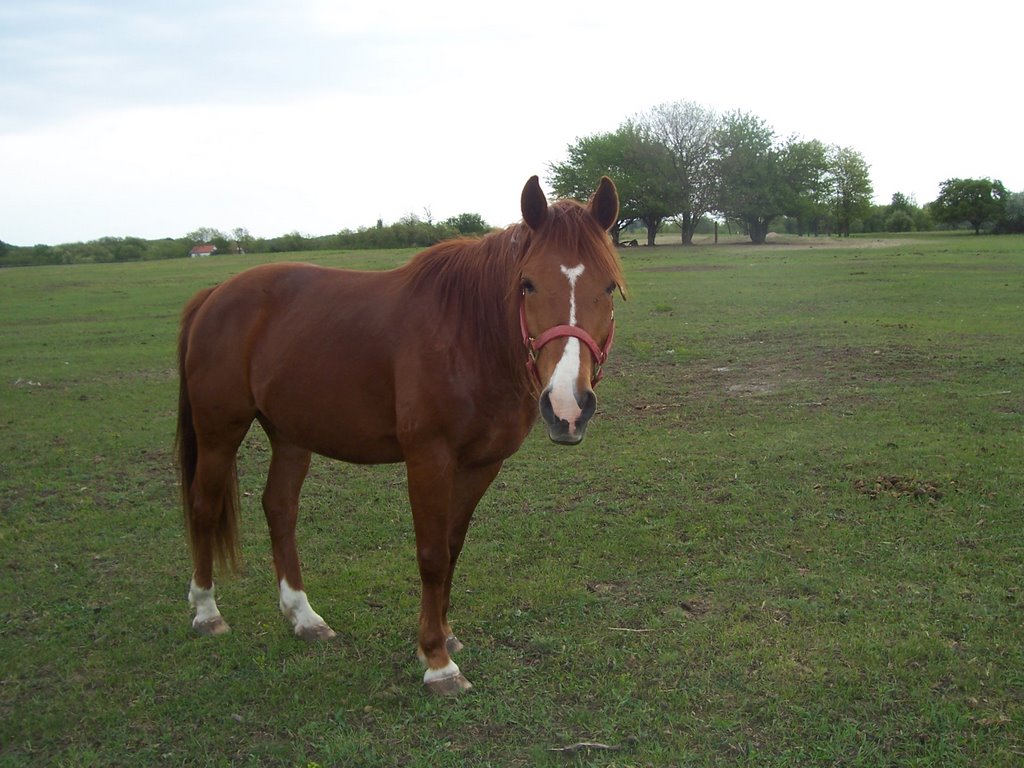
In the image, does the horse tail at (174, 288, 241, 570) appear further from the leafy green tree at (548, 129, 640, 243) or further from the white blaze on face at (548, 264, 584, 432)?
the leafy green tree at (548, 129, 640, 243)

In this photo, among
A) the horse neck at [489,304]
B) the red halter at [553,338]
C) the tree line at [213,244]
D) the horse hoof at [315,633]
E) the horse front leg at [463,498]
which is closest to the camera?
the red halter at [553,338]

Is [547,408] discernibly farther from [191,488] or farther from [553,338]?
[191,488]

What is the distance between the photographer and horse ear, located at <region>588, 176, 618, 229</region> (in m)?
3.05

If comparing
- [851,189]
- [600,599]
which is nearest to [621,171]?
[851,189]

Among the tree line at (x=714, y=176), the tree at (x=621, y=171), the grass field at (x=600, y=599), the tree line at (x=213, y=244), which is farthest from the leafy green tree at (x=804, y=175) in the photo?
the grass field at (x=600, y=599)

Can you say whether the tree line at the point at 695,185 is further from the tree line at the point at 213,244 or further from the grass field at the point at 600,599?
the grass field at the point at 600,599

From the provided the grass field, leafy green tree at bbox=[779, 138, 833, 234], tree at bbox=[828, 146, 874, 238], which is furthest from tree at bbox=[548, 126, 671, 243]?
the grass field

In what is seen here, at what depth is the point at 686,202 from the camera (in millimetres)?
48969

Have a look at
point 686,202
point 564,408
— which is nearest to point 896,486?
point 564,408

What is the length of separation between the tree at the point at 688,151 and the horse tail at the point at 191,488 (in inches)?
1881

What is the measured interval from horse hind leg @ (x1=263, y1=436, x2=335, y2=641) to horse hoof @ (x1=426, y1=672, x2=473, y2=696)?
793 millimetres

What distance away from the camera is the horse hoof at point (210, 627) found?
385 centimetres

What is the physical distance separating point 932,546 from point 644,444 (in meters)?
2.76

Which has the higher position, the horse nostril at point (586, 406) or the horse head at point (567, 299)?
the horse head at point (567, 299)
